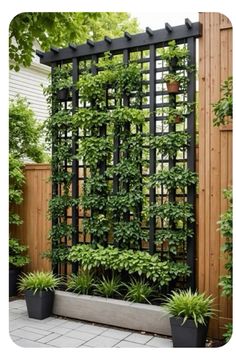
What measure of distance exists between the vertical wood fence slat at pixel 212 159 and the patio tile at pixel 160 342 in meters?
0.41

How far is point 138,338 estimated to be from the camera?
3656mm

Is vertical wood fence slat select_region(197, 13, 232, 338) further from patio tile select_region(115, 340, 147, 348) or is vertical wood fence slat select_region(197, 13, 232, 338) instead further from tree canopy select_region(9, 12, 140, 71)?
tree canopy select_region(9, 12, 140, 71)

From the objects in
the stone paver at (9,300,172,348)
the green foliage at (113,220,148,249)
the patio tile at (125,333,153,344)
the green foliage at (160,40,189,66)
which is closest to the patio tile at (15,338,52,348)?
the stone paver at (9,300,172,348)

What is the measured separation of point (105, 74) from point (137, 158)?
94 centimetres

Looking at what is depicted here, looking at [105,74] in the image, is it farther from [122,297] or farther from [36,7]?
[122,297]

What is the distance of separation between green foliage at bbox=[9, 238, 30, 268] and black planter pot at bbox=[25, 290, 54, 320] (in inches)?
33.4

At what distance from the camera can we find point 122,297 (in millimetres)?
4094

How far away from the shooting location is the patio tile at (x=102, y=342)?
3.53 meters

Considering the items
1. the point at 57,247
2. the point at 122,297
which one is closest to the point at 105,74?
the point at 57,247

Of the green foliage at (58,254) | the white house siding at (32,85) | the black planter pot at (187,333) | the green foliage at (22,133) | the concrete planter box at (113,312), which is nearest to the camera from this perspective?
the black planter pot at (187,333)

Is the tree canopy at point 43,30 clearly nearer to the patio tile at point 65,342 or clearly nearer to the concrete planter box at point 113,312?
the concrete planter box at point 113,312

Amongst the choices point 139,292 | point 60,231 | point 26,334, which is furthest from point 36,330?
point 60,231

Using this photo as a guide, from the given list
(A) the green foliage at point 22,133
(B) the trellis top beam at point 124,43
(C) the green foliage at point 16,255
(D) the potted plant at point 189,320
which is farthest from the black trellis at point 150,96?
(A) the green foliage at point 22,133

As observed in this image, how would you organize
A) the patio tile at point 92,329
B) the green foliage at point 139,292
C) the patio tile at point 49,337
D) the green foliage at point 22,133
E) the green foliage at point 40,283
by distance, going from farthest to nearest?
the green foliage at point 22,133, the green foliage at point 40,283, the green foliage at point 139,292, the patio tile at point 92,329, the patio tile at point 49,337
